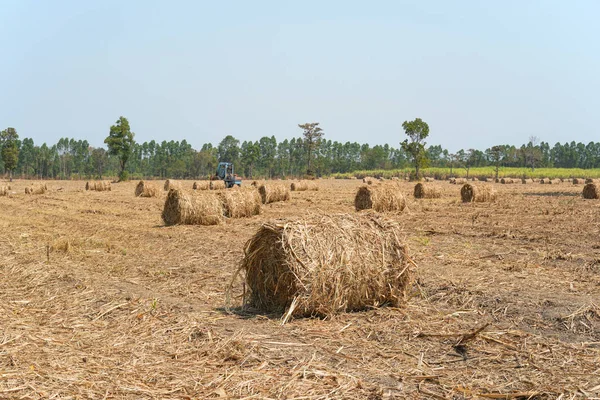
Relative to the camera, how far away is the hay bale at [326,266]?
6422 millimetres

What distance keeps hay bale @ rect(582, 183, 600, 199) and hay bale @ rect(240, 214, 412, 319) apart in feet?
71.0

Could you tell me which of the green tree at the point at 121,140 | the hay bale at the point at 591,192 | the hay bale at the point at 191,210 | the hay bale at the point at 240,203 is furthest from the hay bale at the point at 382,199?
the green tree at the point at 121,140

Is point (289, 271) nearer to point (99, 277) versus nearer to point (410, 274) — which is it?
point (410, 274)

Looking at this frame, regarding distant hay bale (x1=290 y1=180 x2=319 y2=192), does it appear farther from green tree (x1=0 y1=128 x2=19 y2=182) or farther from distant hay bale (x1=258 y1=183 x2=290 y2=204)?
green tree (x1=0 y1=128 x2=19 y2=182)

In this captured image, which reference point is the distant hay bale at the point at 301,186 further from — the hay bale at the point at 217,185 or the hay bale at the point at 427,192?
A: the hay bale at the point at 427,192

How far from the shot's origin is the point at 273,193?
82.5ft

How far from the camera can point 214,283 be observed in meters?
8.51

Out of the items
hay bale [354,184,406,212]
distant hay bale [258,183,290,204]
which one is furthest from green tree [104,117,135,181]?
hay bale [354,184,406,212]

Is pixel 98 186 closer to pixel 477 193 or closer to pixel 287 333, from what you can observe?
pixel 477 193

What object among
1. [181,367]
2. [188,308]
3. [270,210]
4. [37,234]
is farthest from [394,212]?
[181,367]

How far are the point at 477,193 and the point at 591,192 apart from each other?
6.01 m

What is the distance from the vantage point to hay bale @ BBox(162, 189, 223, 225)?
16328 millimetres

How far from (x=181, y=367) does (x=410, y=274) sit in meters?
3.35

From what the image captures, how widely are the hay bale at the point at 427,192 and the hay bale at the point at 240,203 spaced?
440 inches
